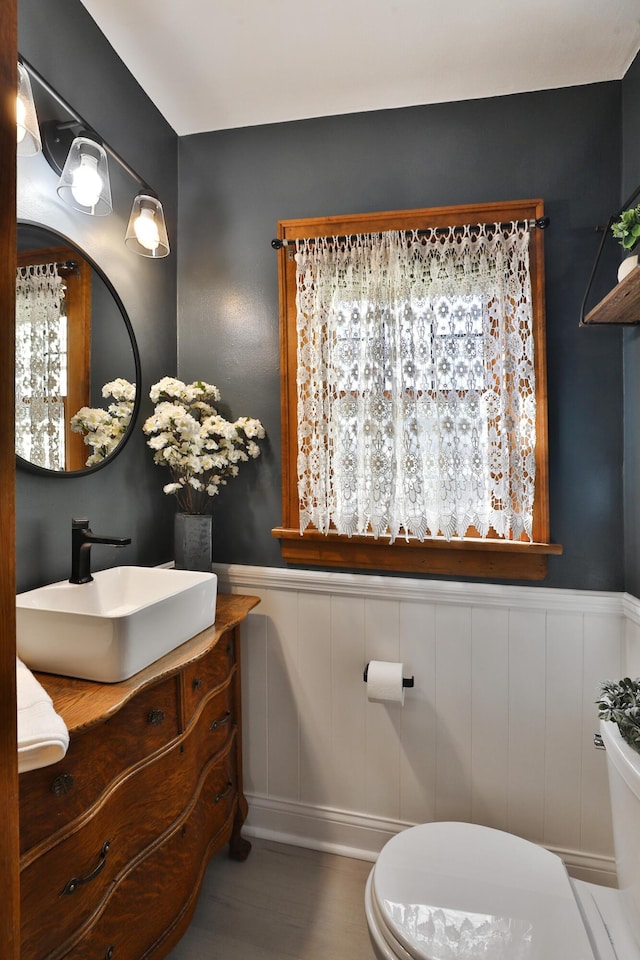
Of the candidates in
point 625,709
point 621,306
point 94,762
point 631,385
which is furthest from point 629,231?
point 94,762

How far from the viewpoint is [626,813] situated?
1131 millimetres

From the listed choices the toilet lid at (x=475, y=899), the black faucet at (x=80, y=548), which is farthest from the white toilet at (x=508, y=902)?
the black faucet at (x=80, y=548)

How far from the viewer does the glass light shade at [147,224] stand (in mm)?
1554

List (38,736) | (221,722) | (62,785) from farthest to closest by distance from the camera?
(221,722) → (62,785) → (38,736)

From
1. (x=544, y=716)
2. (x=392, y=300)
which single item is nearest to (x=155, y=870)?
(x=544, y=716)

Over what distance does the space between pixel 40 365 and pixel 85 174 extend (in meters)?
0.50

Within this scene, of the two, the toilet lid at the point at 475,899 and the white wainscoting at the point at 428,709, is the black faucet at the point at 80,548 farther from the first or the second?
the toilet lid at the point at 475,899

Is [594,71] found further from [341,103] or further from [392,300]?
[392,300]

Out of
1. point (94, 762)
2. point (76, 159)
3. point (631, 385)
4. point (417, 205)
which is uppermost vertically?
point (417, 205)

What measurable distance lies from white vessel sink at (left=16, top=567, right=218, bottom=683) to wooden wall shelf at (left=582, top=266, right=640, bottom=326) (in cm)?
132

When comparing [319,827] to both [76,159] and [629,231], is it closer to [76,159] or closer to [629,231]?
[629,231]

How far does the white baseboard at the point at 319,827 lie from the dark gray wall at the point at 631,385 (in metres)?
1.20

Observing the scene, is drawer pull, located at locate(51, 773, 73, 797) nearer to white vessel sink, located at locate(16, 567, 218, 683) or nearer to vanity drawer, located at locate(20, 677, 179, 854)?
vanity drawer, located at locate(20, 677, 179, 854)

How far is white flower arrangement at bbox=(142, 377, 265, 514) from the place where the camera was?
5.61 feet
